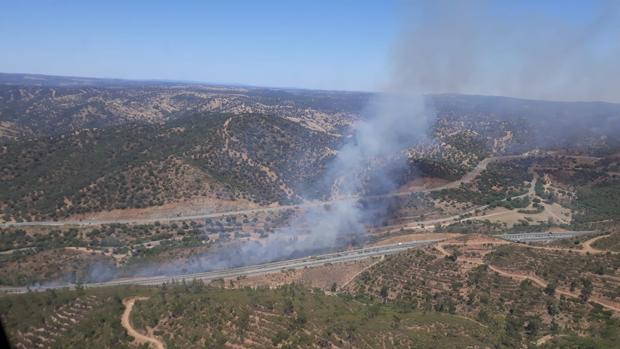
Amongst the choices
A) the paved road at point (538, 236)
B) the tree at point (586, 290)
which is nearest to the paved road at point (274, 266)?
the paved road at point (538, 236)

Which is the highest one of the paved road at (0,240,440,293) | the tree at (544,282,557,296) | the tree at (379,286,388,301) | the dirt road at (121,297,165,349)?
the dirt road at (121,297,165,349)

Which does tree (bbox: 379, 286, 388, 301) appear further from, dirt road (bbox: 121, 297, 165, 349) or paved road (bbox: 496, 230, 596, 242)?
paved road (bbox: 496, 230, 596, 242)

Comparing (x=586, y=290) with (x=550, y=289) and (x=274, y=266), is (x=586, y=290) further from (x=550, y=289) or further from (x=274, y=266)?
(x=274, y=266)

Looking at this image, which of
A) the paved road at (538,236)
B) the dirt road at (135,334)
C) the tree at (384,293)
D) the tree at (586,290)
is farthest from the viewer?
the paved road at (538,236)

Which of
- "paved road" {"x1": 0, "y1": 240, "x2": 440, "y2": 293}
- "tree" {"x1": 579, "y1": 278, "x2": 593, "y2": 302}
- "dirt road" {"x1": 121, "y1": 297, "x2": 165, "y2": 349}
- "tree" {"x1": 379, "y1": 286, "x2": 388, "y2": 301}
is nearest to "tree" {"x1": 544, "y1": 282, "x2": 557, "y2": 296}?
"tree" {"x1": 579, "y1": 278, "x2": 593, "y2": 302}

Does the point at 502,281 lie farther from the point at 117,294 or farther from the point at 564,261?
the point at 117,294

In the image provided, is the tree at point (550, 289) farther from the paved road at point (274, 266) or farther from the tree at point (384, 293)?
the paved road at point (274, 266)

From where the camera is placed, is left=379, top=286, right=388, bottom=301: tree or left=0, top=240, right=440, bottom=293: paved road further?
left=0, top=240, right=440, bottom=293: paved road

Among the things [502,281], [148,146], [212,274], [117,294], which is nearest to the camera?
[117,294]

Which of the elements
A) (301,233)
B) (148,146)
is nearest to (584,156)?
(301,233)

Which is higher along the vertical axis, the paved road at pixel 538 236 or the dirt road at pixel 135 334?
the dirt road at pixel 135 334

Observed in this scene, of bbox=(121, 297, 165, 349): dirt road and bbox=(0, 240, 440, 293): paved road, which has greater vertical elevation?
bbox=(121, 297, 165, 349): dirt road
